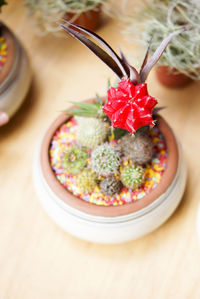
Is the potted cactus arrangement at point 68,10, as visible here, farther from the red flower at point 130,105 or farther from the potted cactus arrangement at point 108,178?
the red flower at point 130,105

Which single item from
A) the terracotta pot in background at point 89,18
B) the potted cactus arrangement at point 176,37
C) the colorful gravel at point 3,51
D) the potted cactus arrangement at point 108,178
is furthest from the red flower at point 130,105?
the terracotta pot in background at point 89,18

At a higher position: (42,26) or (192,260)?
(42,26)

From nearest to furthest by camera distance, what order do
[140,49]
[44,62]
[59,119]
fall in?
[59,119]
[140,49]
[44,62]

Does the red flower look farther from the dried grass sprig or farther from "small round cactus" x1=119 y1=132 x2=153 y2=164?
the dried grass sprig

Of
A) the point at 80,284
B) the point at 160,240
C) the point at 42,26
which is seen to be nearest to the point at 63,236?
the point at 80,284

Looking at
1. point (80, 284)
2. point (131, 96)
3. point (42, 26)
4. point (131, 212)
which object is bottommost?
point (80, 284)

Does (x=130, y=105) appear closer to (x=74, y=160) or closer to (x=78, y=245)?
(x=74, y=160)

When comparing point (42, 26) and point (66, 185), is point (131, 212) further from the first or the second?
point (42, 26)
